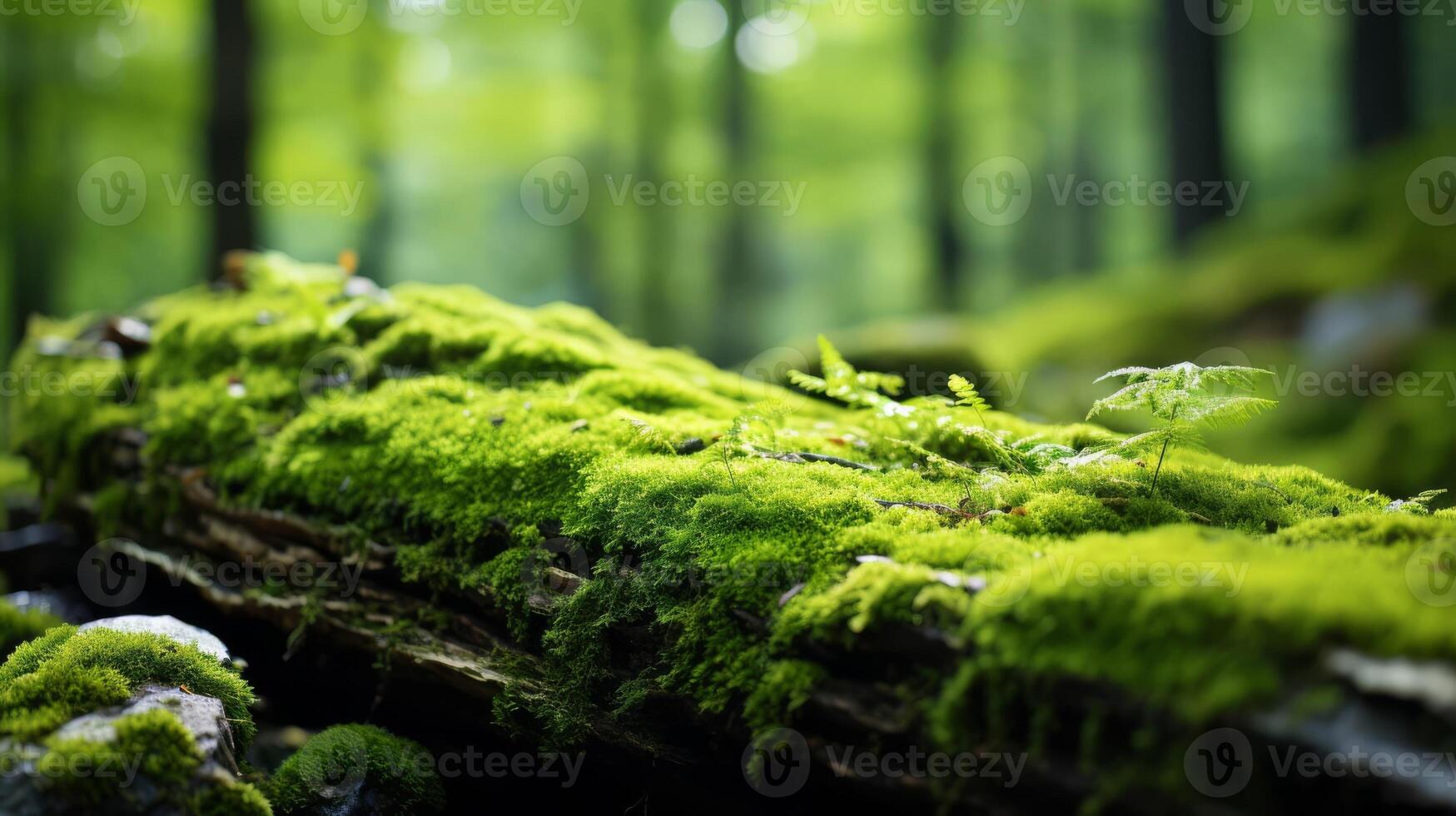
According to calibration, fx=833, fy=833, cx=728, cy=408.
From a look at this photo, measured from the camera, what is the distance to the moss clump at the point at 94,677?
264cm

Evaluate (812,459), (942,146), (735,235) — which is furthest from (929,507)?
(735,235)

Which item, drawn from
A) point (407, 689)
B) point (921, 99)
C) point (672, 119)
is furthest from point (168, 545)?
A: point (672, 119)

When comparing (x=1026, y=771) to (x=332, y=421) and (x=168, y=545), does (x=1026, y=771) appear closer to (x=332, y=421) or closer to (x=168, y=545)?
(x=332, y=421)

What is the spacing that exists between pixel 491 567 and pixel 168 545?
2.63 metres

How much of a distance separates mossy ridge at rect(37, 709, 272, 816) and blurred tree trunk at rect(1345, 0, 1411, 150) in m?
13.6

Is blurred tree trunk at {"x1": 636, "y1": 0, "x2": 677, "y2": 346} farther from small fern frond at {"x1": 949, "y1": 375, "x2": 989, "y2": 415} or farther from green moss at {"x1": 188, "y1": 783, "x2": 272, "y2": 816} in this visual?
green moss at {"x1": 188, "y1": 783, "x2": 272, "y2": 816}

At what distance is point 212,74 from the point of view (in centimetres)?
938

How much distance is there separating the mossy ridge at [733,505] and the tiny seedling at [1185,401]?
22 centimetres

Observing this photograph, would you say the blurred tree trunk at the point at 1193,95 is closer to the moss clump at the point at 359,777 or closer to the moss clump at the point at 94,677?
the moss clump at the point at 359,777

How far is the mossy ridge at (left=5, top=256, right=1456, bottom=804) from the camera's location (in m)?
2.01

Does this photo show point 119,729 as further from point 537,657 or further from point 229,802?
point 537,657

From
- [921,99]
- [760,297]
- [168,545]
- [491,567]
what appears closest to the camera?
[491,567]

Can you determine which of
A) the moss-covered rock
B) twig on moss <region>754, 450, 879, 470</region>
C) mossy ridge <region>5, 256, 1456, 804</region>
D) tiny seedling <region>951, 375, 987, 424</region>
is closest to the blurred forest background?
A: mossy ridge <region>5, 256, 1456, 804</region>

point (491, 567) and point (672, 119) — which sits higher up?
point (672, 119)
